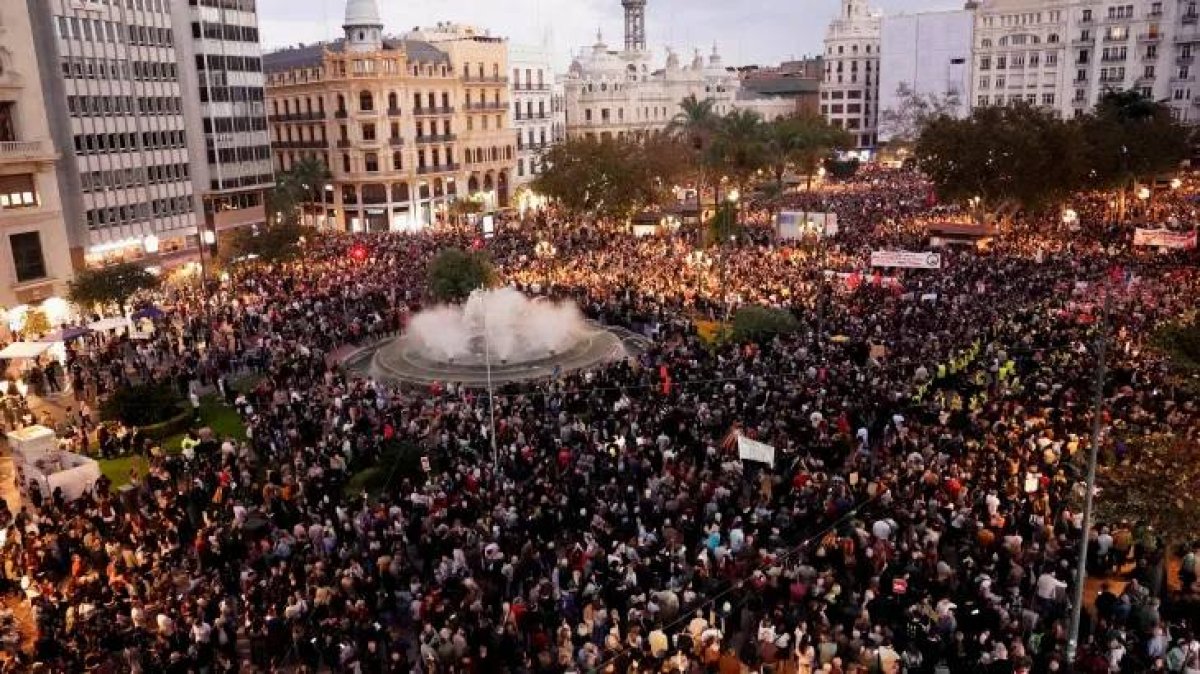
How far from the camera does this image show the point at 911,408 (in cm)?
2092

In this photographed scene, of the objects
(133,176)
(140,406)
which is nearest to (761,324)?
(140,406)

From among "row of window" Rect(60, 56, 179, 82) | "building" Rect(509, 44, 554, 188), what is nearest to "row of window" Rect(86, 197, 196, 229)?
"row of window" Rect(60, 56, 179, 82)

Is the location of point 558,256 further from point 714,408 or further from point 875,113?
point 875,113

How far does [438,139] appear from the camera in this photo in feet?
237

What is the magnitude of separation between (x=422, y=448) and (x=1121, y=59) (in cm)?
9531

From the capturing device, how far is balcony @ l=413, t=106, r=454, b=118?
70.5m

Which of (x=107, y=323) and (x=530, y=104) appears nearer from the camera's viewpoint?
(x=107, y=323)

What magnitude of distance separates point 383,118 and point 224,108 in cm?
1301

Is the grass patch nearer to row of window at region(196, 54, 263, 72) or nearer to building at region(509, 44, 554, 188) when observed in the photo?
row of window at region(196, 54, 263, 72)

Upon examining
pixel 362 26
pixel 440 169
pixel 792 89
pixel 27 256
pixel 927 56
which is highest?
pixel 362 26

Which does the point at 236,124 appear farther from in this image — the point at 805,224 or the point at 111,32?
Result: the point at 805,224

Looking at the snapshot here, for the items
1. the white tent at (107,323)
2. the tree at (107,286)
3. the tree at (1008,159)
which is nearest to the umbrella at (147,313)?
the white tent at (107,323)

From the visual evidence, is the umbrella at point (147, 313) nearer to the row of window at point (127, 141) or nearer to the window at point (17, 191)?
the window at point (17, 191)

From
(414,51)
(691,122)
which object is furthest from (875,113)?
(414,51)
